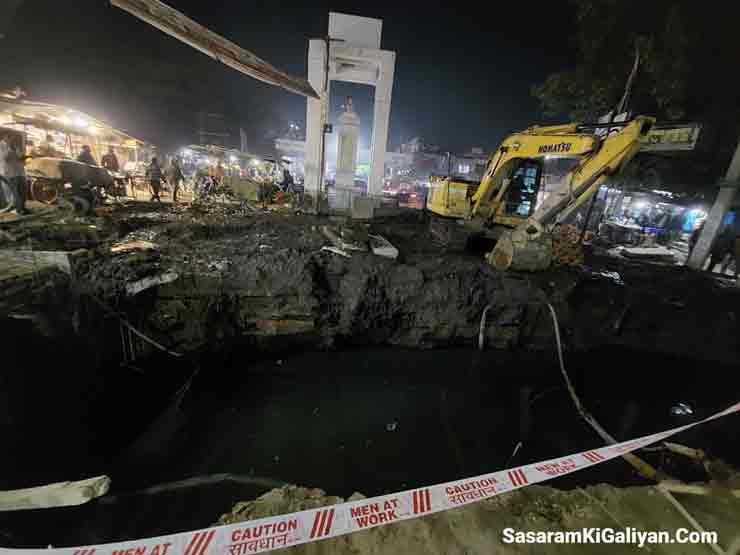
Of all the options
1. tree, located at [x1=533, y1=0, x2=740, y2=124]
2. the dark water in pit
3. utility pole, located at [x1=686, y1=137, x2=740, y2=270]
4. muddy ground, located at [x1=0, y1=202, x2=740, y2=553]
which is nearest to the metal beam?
muddy ground, located at [x1=0, y1=202, x2=740, y2=553]

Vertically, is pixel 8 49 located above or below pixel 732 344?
above

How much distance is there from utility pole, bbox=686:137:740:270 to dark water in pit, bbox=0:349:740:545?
19.0 feet

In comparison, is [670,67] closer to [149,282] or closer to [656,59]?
[656,59]

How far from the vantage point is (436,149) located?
1932 inches

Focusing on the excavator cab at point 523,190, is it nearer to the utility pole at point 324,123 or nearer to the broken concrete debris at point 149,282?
the utility pole at point 324,123

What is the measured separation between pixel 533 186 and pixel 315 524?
1032 centimetres

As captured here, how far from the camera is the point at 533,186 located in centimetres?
935

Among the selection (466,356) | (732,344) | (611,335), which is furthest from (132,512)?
(732,344)

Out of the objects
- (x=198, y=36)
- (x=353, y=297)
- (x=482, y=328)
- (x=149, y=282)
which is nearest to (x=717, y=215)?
(x=482, y=328)

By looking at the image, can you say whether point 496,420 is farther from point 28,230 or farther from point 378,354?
point 28,230

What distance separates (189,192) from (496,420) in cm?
1814

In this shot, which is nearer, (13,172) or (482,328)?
(482,328)

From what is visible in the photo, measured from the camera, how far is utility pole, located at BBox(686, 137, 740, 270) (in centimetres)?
914

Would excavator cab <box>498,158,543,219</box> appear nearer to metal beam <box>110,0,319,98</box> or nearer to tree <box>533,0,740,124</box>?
tree <box>533,0,740,124</box>
